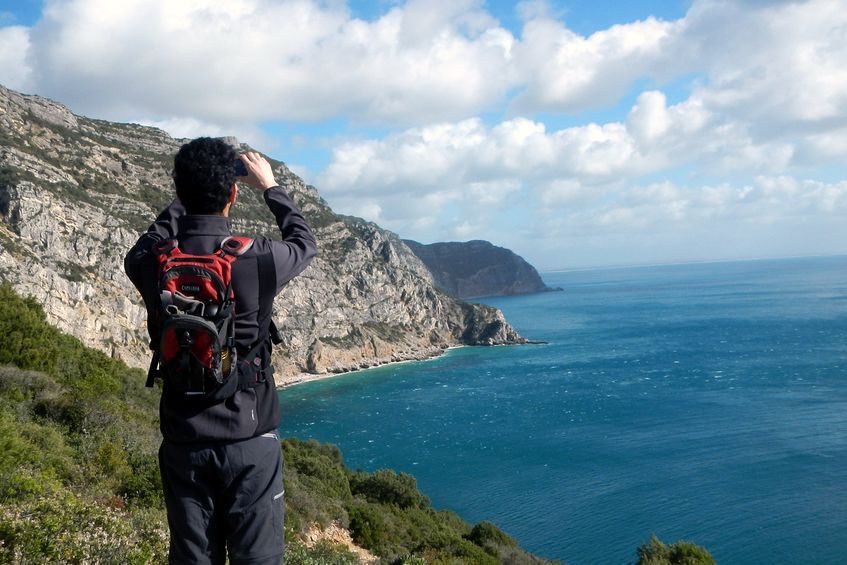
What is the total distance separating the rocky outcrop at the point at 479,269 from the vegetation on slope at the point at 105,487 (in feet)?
455

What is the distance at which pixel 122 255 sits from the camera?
152ft

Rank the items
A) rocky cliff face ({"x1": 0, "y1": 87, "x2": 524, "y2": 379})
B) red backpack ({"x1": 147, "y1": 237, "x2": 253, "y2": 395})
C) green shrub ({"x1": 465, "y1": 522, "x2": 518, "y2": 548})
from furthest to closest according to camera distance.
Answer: rocky cliff face ({"x1": 0, "y1": 87, "x2": 524, "y2": 379}), green shrub ({"x1": 465, "y1": 522, "x2": 518, "y2": 548}), red backpack ({"x1": 147, "y1": 237, "x2": 253, "y2": 395})

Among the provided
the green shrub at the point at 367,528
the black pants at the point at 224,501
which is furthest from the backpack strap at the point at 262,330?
the green shrub at the point at 367,528

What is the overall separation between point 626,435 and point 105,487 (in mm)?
34916

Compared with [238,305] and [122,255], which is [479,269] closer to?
[122,255]

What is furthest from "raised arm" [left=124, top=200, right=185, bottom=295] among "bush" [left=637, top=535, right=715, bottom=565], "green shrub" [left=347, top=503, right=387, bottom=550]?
"bush" [left=637, top=535, right=715, bottom=565]

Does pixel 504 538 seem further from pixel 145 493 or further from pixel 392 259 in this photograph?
pixel 392 259

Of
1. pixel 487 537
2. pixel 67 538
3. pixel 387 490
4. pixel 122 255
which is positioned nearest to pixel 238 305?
pixel 67 538

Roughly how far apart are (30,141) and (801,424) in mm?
58745

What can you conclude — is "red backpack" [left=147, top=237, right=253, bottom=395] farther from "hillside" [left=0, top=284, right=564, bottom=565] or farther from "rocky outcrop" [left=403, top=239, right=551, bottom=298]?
"rocky outcrop" [left=403, top=239, right=551, bottom=298]

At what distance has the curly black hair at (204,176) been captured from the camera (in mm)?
2494

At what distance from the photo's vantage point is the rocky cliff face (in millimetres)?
41438

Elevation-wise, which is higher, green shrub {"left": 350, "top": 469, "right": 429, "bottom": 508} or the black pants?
the black pants

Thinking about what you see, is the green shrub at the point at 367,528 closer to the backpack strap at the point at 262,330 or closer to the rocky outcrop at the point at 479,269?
the backpack strap at the point at 262,330
